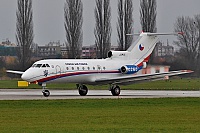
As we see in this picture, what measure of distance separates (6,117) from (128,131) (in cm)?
806

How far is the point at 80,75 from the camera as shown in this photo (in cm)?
5175

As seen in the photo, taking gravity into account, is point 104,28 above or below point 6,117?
above

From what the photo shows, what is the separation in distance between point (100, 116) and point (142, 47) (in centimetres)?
2593

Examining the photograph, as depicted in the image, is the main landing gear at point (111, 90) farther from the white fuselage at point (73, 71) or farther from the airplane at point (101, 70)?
the white fuselage at point (73, 71)

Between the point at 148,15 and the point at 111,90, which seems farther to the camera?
the point at 148,15

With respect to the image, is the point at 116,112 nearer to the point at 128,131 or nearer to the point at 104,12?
the point at 128,131

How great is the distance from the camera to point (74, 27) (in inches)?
3342

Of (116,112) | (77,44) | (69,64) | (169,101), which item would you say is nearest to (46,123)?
(116,112)

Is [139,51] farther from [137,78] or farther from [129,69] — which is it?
[137,78]

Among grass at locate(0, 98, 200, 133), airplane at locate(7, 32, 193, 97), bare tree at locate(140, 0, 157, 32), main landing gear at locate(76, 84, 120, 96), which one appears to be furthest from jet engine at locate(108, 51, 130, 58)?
bare tree at locate(140, 0, 157, 32)

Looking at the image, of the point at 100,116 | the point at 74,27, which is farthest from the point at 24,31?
the point at 100,116

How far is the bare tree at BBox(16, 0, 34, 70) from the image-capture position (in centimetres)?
8644

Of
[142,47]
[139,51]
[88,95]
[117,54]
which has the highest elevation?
[142,47]

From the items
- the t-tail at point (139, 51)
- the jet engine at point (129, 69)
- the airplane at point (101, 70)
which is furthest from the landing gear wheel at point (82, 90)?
the t-tail at point (139, 51)
